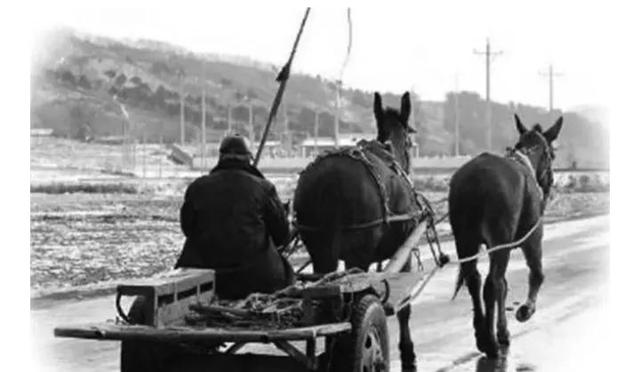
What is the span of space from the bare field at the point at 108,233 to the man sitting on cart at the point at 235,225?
3031 millimetres

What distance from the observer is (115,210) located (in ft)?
37.7

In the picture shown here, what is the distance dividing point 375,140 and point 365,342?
3074mm

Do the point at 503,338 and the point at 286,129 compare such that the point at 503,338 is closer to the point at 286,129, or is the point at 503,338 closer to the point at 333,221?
the point at 333,221

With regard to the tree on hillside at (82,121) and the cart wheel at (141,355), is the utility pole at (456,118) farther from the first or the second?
the cart wheel at (141,355)

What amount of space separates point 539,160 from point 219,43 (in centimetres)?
281

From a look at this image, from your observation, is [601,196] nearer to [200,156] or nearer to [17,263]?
[200,156]

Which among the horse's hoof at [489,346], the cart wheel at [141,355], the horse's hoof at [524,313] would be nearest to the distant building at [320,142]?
the horse's hoof at [524,313]

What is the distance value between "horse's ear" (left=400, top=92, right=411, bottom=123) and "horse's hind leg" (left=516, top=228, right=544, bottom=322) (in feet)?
4.83

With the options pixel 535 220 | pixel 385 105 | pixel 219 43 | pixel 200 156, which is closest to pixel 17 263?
pixel 200 156

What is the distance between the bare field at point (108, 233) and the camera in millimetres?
9828

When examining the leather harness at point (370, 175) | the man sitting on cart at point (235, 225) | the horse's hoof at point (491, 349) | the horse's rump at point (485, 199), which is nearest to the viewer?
the man sitting on cart at point (235, 225)

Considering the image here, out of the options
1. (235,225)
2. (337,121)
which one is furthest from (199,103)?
(235,225)

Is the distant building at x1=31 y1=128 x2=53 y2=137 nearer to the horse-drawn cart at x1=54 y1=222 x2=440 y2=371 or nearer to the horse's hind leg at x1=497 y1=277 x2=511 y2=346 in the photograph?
the horse-drawn cart at x1=54 y1=222 x2=440 y2=371

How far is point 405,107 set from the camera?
924 cm
